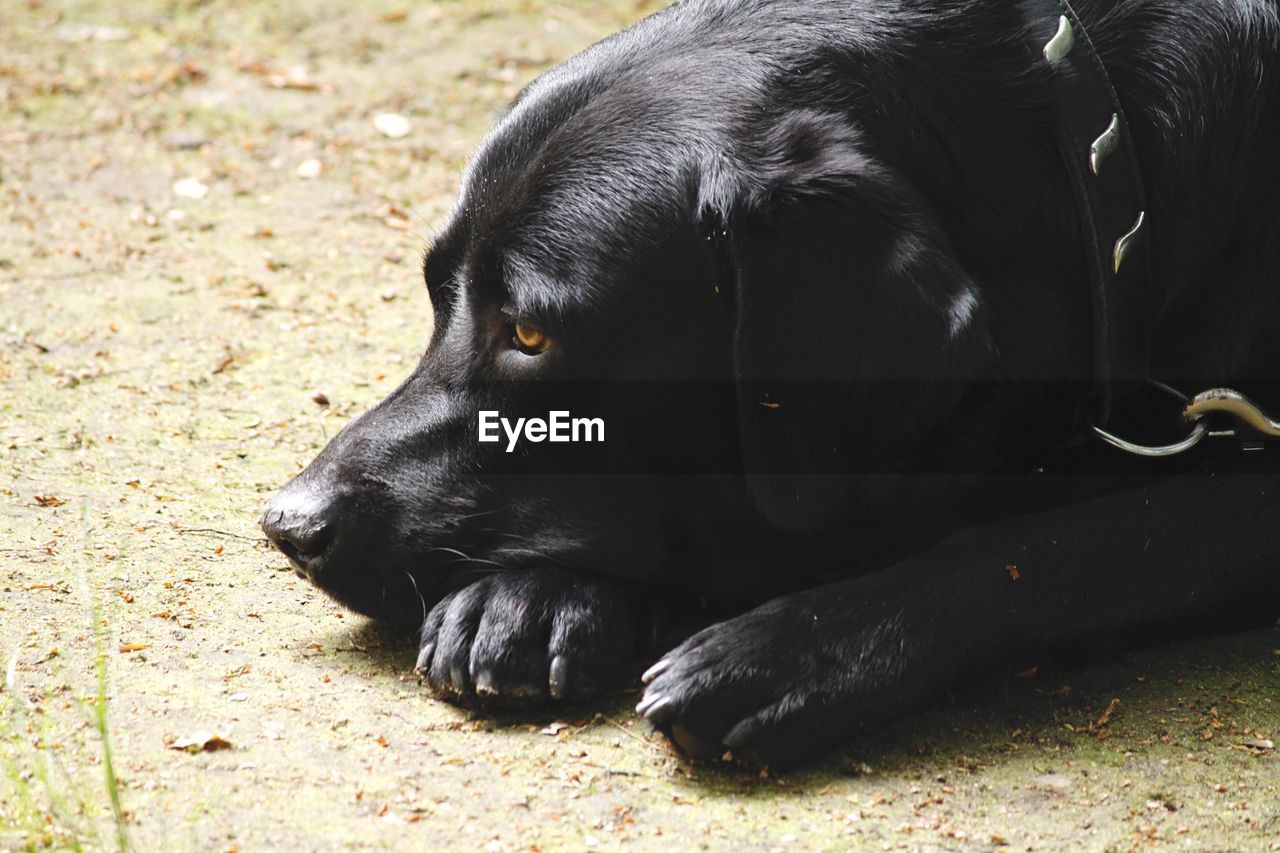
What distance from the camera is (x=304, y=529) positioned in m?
2.35

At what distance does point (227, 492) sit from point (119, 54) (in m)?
3.32

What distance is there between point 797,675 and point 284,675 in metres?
0.79

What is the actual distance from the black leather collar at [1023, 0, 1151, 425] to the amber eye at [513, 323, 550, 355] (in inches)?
33.2

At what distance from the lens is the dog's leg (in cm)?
205

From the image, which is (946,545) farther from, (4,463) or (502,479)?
(4,463)

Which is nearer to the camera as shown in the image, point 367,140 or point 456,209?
point 456,209

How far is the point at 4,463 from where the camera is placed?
295 cm

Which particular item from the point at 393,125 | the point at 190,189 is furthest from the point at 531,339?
the point at 393,125

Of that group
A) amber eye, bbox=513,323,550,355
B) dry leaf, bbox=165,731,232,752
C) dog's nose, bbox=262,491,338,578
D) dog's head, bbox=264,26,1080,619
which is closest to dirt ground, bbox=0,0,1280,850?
dry leaf, bbox=165,731,232,752

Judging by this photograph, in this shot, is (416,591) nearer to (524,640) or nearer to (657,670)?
(524,640)

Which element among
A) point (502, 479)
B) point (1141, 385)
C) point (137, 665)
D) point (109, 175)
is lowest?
point (109, 175)

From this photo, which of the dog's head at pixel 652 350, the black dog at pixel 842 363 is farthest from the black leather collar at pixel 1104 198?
the dog's head at pixel 652 350

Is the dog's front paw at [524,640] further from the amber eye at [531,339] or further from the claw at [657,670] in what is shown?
the amber eye at [531,339]

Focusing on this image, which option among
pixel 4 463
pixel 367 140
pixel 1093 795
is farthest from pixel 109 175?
pixel 1093 795
